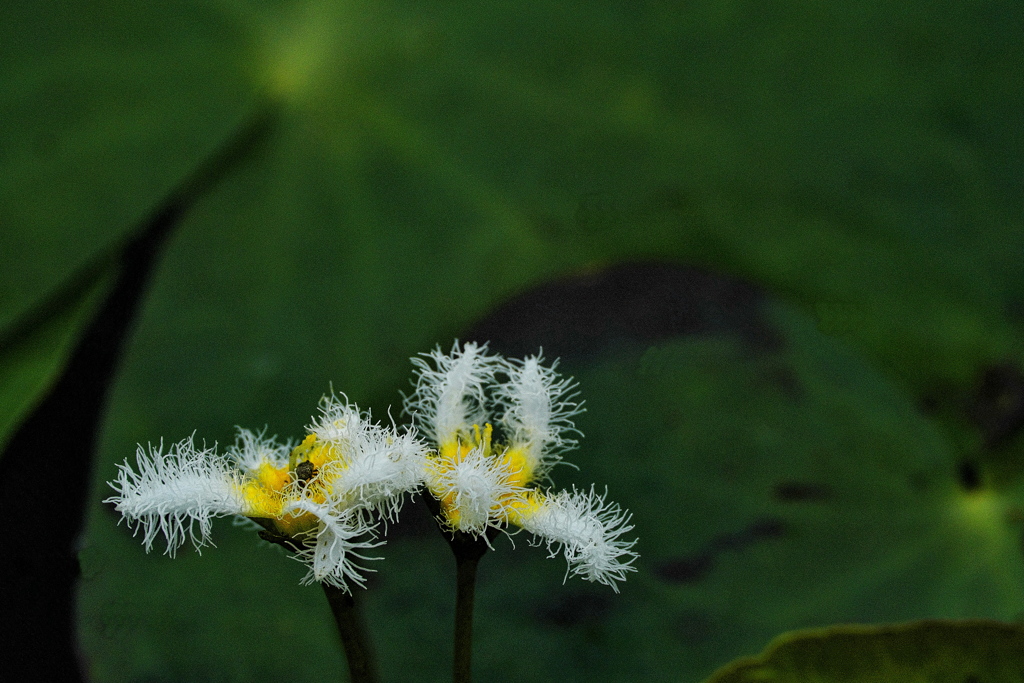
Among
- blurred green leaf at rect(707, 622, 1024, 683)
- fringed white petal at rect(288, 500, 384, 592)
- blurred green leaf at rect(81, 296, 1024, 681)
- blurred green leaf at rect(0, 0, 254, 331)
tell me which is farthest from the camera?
blurred green leaf at rect(0, 0, 254, 331)

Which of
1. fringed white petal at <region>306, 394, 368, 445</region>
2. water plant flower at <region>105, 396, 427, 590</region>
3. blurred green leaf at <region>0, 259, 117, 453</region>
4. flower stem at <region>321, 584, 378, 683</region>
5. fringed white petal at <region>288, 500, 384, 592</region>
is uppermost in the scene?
blurred green leaf at <region>0, 259, 117, 453</region>

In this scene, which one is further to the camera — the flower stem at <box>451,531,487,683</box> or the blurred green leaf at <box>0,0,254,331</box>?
the blurred green leaf at <box>0,0,254,331</box>

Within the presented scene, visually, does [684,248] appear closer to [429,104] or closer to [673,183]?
[673,183]

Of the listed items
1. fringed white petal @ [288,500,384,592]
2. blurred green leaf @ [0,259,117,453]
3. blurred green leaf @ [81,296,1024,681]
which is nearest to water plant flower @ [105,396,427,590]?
fringed white petal @ [288,500,384,592]

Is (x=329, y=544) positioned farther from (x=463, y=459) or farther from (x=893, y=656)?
(x=893, y=656)

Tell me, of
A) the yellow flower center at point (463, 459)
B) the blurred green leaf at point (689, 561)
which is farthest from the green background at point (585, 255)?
the yellow flower center at point (463, 459)

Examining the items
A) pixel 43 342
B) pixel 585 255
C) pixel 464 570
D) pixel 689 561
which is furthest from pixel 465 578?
pixel 43 342

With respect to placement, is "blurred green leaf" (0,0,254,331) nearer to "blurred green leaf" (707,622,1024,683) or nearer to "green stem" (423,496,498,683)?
"green stem" (423,496,498,683)
